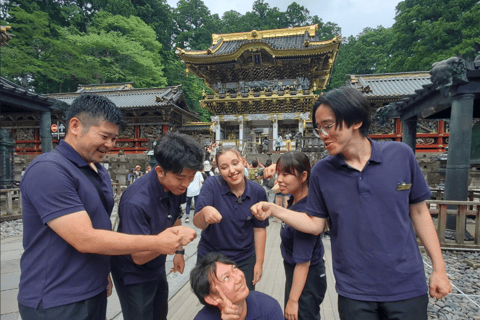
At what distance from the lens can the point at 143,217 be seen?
1.57 meters

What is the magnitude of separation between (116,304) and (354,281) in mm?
2838

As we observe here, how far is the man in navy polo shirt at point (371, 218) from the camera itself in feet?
4.27

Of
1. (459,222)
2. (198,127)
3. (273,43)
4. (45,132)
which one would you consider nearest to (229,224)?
(459,222)

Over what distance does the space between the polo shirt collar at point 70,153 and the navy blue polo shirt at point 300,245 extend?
1429 mm

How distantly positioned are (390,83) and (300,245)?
1874 centimetres

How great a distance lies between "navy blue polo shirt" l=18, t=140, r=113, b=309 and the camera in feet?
3.86

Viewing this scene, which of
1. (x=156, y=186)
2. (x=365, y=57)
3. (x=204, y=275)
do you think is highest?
(x=365, y=57)

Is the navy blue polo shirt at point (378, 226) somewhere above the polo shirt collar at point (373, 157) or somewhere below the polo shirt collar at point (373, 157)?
below

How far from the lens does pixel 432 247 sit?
1.40 m

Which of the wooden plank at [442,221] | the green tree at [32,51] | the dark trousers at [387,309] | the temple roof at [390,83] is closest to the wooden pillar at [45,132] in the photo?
the dark trousers at [387,309]

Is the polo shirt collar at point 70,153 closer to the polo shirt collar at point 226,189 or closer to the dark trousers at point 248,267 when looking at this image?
the polo shirt collar at point 226,189

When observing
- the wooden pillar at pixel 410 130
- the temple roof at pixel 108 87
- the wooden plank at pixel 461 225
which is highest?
the temple roof at pixel 108 87

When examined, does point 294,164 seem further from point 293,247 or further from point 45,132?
point 45,132

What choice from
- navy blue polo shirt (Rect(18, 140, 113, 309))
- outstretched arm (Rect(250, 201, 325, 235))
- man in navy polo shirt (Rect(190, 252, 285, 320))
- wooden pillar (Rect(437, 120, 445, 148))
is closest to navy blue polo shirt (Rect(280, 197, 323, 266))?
outstretched arm (Rect(250, 201, 325, 235))
